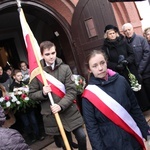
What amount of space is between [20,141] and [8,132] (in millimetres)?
60

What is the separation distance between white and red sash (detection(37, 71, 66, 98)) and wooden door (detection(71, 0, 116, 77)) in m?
2.67

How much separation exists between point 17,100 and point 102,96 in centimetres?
267

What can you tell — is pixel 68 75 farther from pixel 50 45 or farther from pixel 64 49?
pixel 64 49

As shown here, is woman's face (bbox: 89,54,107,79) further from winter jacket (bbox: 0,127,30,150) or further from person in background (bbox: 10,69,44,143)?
person in background (bbox: 10,69,44,143)

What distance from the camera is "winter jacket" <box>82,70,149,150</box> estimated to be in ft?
7.55

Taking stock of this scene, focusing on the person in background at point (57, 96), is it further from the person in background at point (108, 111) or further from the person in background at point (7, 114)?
the person in background at point (7, 114)

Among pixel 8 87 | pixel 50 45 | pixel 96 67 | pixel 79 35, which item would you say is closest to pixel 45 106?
pixel 50 45

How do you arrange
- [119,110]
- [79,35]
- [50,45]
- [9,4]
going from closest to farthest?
1. [119,110]
2. [50,45]
3. [9,4]
4. [79,35]

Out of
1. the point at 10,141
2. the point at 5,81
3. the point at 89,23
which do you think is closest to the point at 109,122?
the point at 10,141

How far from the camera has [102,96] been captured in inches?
94.5

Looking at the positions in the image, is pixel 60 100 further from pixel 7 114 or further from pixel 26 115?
pixel 26 115

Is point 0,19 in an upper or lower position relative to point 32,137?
upper

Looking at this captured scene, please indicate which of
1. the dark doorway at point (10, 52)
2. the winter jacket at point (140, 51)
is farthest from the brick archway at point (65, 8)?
the dark doorway at point (10, 52)

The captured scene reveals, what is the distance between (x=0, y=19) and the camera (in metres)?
7.90
